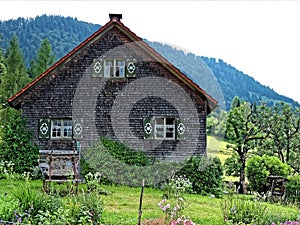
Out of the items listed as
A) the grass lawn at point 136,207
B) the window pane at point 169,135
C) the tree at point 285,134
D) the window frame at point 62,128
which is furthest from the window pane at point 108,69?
the tree at point 285,134

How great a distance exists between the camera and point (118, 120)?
20.5 meters

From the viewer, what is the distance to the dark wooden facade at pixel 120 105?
20422 millimetres

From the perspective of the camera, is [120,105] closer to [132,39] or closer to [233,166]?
[132,39]

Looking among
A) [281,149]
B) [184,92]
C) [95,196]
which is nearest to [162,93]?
[184,92]

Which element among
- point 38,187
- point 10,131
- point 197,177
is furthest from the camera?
Answer: point 10,131

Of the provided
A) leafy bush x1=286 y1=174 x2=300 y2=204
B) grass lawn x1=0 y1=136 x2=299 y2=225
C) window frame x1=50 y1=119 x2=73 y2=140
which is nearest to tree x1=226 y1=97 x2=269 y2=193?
leafy bush x1=286 y1=174 x2=300 y2=204

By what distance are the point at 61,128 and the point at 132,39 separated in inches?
194

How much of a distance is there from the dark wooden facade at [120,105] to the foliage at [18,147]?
392mm

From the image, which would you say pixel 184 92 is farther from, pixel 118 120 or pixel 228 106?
pixel 228 106

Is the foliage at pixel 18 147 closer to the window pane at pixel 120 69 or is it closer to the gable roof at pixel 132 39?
the gable roof at pixel 132 39

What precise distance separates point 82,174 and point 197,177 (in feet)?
15.2

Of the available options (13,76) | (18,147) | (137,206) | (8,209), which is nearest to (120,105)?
(18,147)

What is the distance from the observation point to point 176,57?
22.8 m

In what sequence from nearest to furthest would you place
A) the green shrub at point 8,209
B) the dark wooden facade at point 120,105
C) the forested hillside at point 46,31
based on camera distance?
the green shrub at point 8,209, the dark wooden facade at point 120,105, the forested hillside at point 46,31
